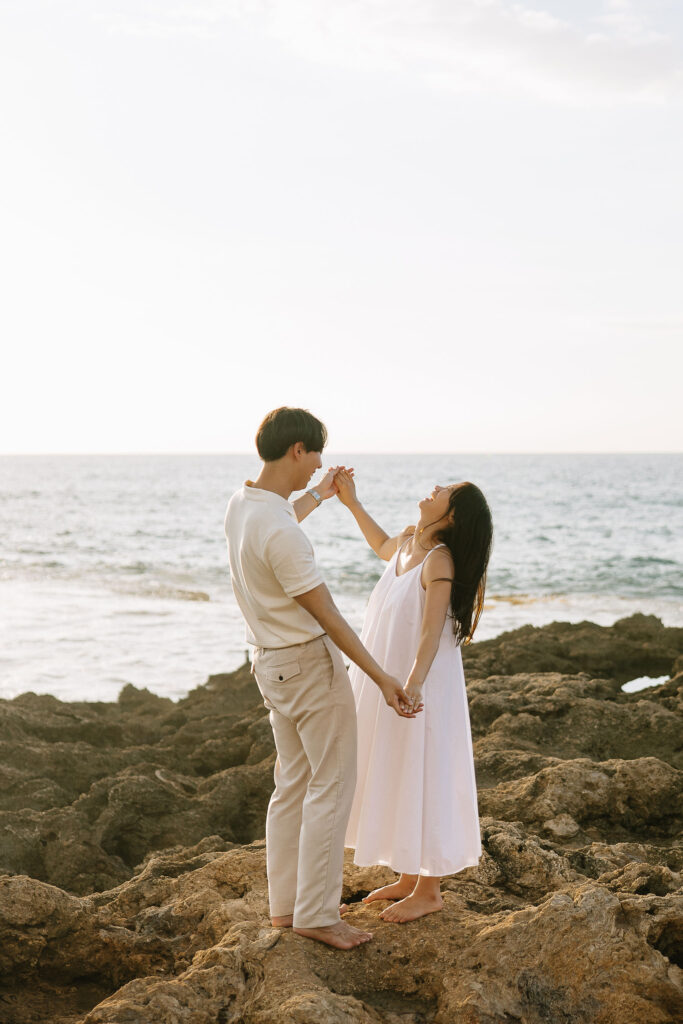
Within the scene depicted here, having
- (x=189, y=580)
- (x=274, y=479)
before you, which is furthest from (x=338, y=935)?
(x=189, y=580)

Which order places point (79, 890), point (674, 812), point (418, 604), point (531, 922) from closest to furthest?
point (531, 922) < point (418, 604) < point (79, 890) < point (674, 812)

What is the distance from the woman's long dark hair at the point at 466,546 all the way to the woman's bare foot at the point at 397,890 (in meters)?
0.99

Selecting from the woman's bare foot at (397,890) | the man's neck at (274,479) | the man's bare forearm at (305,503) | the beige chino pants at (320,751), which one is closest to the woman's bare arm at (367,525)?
the man's bare forearm at (305,503)

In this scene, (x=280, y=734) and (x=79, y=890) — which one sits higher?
(x=280, y=734)

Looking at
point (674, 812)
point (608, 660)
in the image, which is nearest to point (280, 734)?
point (674, 812)

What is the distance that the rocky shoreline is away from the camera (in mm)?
2877

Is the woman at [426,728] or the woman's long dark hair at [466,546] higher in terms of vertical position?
the woman's long dark hair at [466,546]

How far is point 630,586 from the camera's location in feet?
65.7

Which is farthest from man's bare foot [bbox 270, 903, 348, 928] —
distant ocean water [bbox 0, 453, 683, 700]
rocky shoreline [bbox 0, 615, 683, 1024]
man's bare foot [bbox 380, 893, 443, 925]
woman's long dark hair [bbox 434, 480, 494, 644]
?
distant ocean water [bbox 0, 453, 683, 700]

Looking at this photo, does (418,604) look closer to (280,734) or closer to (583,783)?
(280,734)

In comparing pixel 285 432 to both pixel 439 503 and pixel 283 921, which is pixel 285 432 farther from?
pixel 283 921

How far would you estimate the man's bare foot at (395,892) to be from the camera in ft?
12.0

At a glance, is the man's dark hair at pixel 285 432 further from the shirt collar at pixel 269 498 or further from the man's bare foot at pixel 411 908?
the man's bare foot at pixel 411 908

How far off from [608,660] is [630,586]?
12115 millimetres
